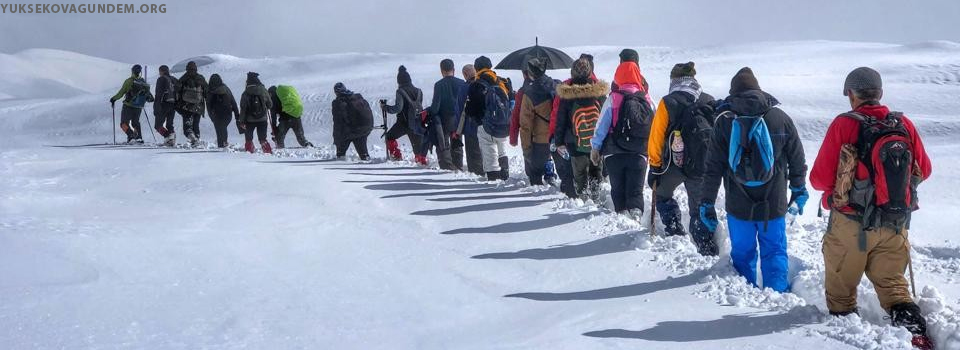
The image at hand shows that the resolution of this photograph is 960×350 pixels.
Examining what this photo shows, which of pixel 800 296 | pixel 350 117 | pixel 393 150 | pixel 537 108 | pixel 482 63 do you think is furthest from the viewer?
pixel 393 150

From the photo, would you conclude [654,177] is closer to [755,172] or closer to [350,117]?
[755,172]

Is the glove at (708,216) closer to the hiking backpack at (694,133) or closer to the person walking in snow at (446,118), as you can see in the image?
the hiking backpack at (694,133)

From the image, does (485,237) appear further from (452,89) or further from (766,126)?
A: (452,89)

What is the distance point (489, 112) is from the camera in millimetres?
10672

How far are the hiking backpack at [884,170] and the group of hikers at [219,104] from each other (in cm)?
1176

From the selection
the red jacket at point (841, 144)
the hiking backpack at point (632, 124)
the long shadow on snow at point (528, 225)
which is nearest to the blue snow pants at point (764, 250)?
the red jacket at point (841, 144)

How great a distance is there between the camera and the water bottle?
6859 mm

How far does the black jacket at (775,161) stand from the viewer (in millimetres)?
5598

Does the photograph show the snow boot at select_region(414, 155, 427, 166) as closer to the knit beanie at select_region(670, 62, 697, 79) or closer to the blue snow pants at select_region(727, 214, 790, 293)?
the knit beanie at select_region(670, 62, 697, 79)

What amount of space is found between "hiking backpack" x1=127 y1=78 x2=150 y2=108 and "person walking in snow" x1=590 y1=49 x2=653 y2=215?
37.1 feet

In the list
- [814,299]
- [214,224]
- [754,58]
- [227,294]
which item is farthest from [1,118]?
[754,58]

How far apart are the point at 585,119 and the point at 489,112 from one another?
7.83ft

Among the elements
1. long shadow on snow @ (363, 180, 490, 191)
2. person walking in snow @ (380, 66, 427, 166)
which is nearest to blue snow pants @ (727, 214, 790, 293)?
long shadow on snow @ (363, 180, 490, 191)

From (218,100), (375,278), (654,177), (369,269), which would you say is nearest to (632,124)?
(654,177)
